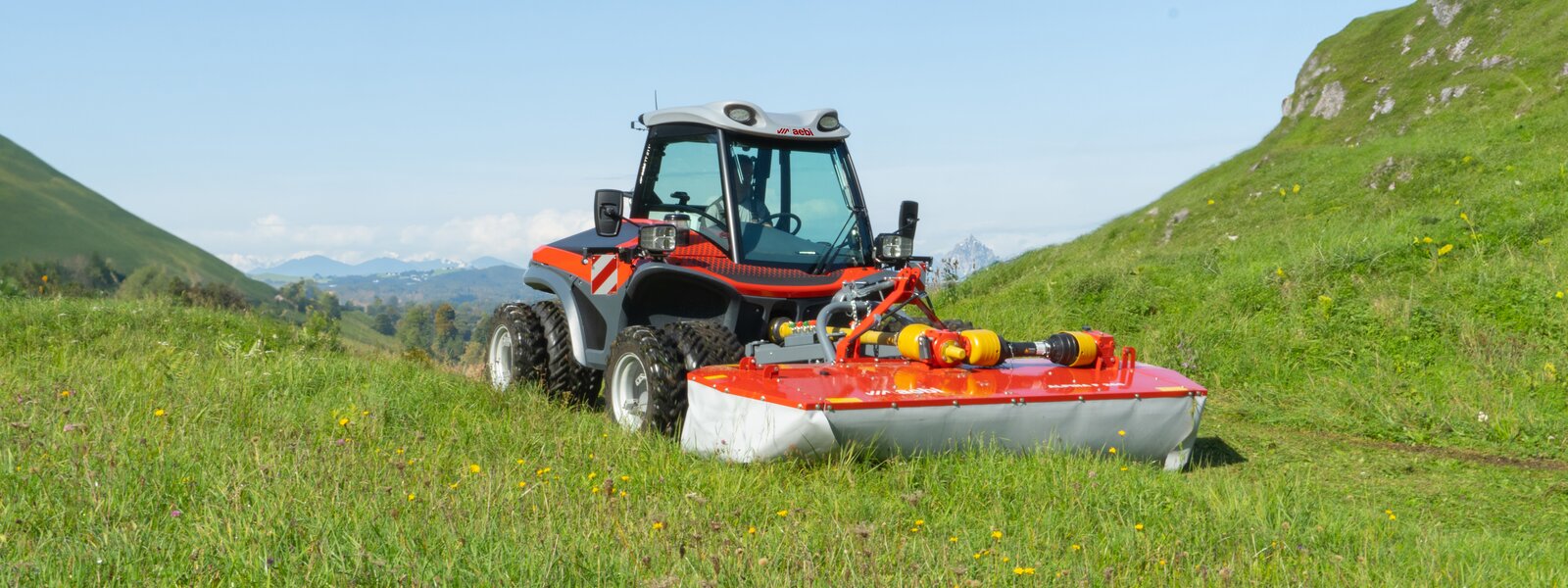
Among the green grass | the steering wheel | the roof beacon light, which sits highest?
the roof beacon light

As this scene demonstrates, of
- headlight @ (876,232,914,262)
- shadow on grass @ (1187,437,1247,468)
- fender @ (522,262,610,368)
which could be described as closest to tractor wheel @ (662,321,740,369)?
fender @ (522,262,610,368)

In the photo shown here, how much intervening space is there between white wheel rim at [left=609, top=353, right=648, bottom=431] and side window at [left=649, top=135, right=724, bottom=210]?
1.29 m

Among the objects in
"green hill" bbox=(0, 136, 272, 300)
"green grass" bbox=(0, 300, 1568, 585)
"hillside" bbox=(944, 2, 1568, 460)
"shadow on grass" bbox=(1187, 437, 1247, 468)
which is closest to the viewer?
"green grass" bbox=(0, 300, 1568, 585)

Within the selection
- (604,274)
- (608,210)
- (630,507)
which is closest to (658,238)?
(608,210)

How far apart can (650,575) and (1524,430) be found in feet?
18.7

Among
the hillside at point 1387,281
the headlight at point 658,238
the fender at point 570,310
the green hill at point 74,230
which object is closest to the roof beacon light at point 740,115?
the headlight at point 658,238

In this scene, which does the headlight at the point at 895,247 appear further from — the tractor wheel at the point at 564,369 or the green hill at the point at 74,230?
the green hill at the point at 74,230

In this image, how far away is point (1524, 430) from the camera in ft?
23.7

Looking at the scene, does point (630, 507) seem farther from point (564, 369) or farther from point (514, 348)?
point (514, 348)

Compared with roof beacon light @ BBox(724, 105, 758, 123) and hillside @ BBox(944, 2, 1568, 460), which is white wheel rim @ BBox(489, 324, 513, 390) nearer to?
roof beacon light @ BBox(724, 105, 758, 123)

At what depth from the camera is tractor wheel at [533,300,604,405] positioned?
8742 millimetres

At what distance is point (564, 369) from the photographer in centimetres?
875

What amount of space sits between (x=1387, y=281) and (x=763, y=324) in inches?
210

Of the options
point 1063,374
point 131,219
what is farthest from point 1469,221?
point 131,219
